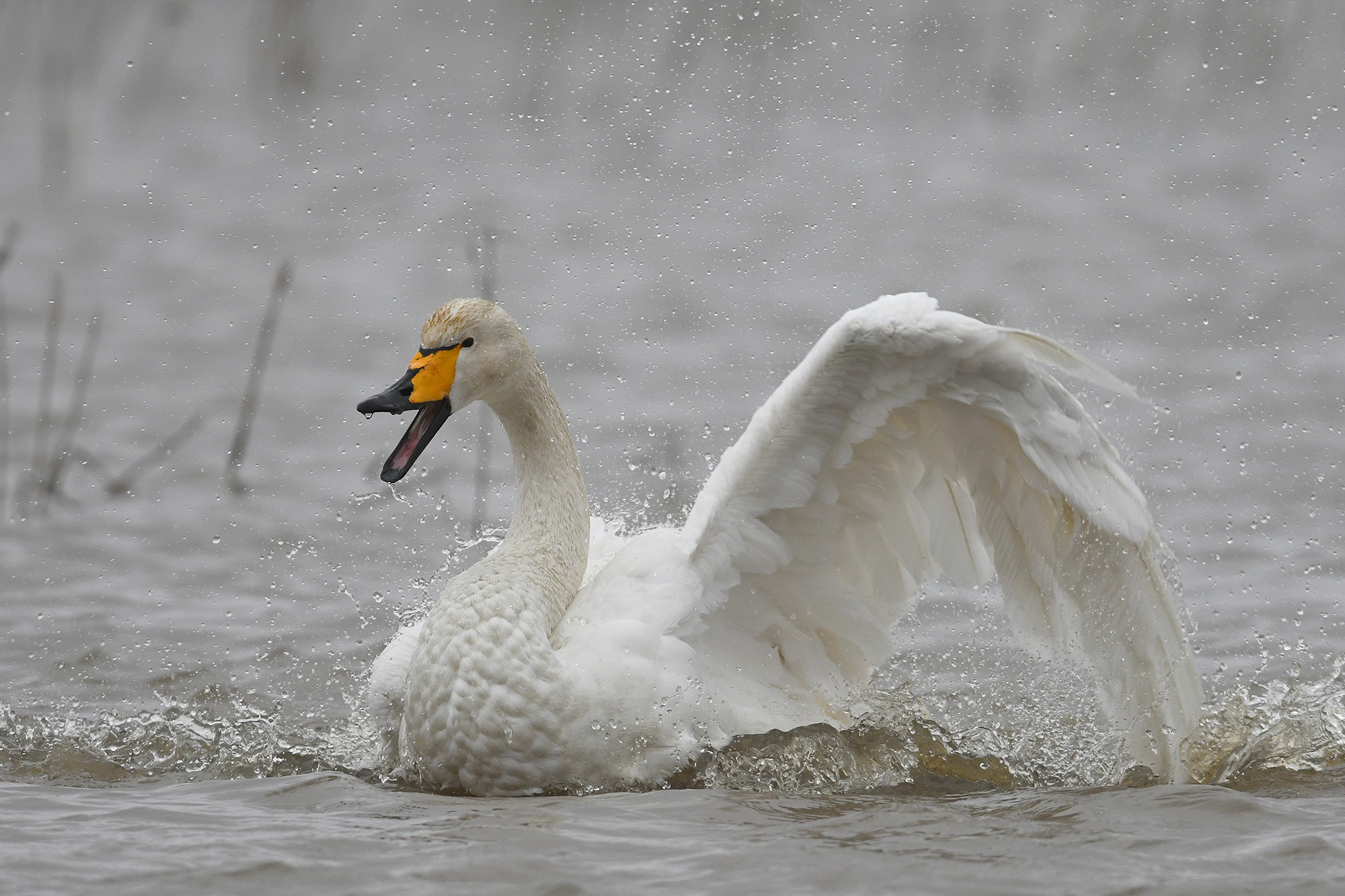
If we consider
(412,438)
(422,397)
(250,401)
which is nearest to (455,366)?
(422,397)

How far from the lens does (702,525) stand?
4.91 meters

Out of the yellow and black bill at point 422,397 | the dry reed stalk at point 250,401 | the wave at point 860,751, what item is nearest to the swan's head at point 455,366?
the yellow and black bill at point 422,397

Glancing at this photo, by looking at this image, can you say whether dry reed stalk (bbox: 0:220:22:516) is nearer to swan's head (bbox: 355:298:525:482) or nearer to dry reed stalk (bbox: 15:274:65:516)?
dry reed stalk (bbox: 15:274:65:516)

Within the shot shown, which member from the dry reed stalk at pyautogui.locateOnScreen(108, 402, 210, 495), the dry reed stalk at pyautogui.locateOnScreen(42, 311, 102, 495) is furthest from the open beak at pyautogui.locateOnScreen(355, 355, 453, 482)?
the dry reed stalk at pyautogui.locateOnScreen(108, 402, 210, 495)

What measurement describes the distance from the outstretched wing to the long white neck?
0.65 m

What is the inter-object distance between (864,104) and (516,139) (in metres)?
3.08

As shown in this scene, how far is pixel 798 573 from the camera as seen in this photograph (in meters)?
5.19

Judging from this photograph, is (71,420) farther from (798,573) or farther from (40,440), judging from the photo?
(798,573)

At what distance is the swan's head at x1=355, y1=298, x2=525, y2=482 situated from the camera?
5.29 meters

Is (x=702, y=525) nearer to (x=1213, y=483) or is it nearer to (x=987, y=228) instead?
(x=1213, y=483)

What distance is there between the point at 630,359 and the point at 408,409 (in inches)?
211

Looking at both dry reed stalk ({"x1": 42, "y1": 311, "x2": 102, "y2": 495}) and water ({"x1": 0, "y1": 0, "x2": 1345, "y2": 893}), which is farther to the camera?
dry reed stalk ({"x1": 42, "y1": 311, "x2": 102, "y2": 495})

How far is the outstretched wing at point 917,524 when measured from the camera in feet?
15.1

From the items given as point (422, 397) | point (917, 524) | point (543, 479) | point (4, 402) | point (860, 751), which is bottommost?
point (860, 751)
